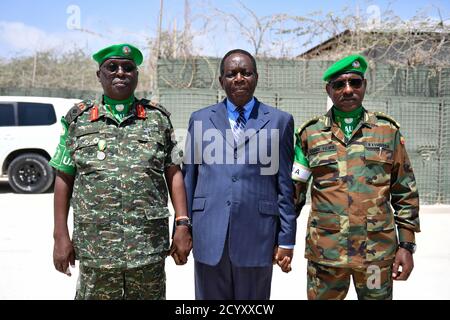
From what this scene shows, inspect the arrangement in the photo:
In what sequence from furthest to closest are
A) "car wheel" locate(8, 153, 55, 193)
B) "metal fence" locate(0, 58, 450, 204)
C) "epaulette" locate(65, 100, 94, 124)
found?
"car wheel" locate(8, 153, 55, 193), "metal fence" locate(0, 58, 450, 204), "epaulette" locate(65, 100, 94, 124)

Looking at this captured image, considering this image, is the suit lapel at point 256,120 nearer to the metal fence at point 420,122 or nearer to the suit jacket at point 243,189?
the suit jacket at point 243,189

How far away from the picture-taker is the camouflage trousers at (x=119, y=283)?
230cm

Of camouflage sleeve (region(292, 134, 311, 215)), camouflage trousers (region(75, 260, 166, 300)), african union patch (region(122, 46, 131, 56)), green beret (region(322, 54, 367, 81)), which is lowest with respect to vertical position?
camouflage trousers (region(75, 260, 166, 300))

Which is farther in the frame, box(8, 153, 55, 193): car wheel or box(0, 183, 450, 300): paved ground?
box(8, 153, 55, 193): car wheel

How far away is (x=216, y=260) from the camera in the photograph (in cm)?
227

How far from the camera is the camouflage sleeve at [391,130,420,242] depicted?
2.40 m

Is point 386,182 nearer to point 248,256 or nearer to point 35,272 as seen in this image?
point 248,256

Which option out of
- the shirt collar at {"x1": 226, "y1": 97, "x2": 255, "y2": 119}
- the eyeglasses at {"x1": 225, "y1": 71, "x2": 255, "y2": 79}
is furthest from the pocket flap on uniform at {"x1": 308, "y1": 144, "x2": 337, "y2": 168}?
the eyeglasses at {"x1": 225, "y1": 71, "x2": 255, "y2": 79}

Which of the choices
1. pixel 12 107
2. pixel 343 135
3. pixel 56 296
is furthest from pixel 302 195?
pixel 12 107

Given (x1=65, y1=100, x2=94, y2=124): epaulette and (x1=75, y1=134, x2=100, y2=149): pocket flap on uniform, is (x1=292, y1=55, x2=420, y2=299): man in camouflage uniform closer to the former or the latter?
(x1=75, y1=134, x2=100, y2=149): pocket flap on uniform

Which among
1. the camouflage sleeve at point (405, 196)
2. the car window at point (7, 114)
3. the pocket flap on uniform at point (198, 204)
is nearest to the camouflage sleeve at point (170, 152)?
the pocket flap on uniform at point (198, 204)

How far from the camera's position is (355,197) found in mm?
2338

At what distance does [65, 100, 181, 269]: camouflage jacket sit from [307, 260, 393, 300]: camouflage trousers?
2.77ft

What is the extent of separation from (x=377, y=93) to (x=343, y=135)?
5.23 metres
